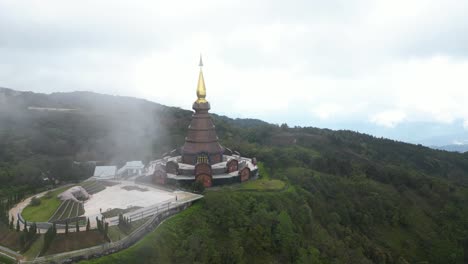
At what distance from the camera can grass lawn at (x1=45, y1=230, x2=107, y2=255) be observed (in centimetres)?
1914

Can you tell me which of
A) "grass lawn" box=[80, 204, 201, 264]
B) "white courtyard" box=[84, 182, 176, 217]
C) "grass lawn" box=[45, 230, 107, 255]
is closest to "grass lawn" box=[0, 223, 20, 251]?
"grass lawn" box=[45, 230, 107, 255]

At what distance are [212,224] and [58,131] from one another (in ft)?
109

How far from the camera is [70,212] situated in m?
24.5

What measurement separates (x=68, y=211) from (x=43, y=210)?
1944mm

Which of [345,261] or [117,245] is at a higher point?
[117,245]

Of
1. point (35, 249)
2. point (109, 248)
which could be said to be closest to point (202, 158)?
point (109, 248)

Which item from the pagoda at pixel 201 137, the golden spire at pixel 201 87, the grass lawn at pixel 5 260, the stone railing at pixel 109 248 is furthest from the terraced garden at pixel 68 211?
the golden spire at pixel 201 87

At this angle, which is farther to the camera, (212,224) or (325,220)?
(325,220)

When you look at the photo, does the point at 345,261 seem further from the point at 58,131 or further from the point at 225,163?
the point at 58,131

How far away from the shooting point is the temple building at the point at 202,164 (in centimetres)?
3188

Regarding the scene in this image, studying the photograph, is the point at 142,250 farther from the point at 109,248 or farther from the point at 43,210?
the point at 43,210

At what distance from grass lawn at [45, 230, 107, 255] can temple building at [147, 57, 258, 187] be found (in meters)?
11.7

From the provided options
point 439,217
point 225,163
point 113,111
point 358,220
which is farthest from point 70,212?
point 113,111

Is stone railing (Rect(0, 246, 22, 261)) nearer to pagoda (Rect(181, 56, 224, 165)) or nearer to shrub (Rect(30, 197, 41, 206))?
shrub (Rect(30, 197, 41, 206))
